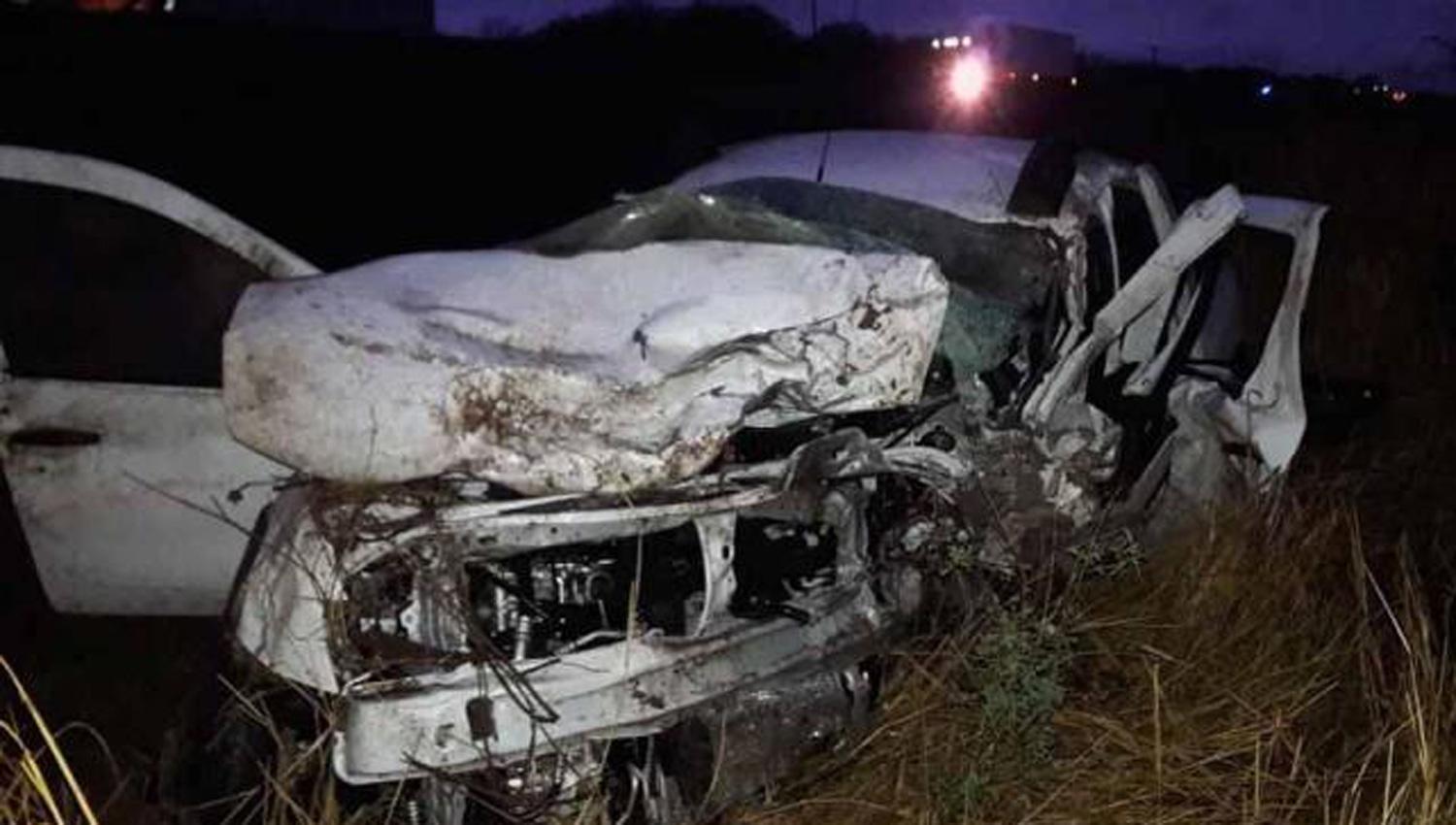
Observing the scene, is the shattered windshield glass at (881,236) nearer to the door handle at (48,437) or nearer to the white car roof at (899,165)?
the white car roof at (899,165)

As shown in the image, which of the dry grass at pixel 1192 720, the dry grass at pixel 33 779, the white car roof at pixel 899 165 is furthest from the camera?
the white car roof at pixel 899 165

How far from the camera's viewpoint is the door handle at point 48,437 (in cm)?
344

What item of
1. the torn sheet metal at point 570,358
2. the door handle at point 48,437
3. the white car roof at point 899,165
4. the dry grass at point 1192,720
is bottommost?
the dry grass at point 1192,720

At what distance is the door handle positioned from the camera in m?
3.44

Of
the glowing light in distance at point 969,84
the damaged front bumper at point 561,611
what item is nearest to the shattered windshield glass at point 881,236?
the damaged front bumper at point 561,611

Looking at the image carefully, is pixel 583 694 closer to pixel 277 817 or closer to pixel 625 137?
pixel 277 817

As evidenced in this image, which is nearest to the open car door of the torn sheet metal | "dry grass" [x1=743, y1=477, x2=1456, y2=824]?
the torn sheet metal

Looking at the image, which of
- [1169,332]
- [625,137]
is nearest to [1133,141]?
[625,137]

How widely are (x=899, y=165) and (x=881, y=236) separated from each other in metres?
0.45

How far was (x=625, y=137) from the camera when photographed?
14.2 meters

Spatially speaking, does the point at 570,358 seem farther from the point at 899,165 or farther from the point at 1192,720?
the point at 1192,720

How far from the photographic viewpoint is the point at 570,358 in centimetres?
268

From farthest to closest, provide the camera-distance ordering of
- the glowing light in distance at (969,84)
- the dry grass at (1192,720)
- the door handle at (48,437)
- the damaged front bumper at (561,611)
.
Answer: the glowing light in distance at (969,84), the door handle at (48,437), the dry grass at (1192,720), the damaged front bumper at (561,611)

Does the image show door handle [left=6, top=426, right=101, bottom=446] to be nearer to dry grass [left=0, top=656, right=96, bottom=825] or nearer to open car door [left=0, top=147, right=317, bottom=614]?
open car door [left=0, top=147, right=317, bottom=614]
